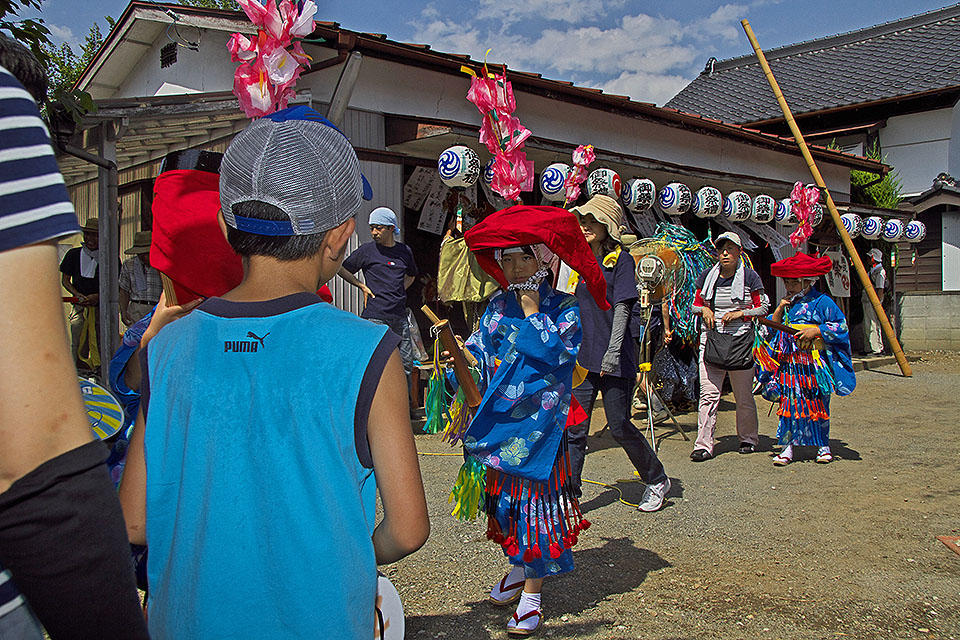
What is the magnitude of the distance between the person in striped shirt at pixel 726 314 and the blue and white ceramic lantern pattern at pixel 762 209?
4.53 meters

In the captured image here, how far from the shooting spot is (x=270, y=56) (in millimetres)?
2746

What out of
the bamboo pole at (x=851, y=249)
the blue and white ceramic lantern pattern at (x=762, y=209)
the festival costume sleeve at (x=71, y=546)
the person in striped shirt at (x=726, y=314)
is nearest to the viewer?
the festival costume sleeve at (x=71, y=546)

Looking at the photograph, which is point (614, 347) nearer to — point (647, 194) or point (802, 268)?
point (802, 268)

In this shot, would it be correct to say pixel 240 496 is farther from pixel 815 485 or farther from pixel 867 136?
pixel 867 136

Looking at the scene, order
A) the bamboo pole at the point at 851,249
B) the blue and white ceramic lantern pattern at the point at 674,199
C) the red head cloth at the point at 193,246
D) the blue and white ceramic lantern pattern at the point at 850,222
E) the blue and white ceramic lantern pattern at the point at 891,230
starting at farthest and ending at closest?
the blue and white ceramic lantern pattern at the point at 891,230
the blue and white ceramic lantern pattern at the point at 850,222
the bamboo pole at the point at 851,249
the blue and white ceramic lantern pattern at the point at 674,199
the red head cloth at the point at 193,246

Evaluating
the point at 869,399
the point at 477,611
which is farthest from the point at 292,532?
the point at 869,399

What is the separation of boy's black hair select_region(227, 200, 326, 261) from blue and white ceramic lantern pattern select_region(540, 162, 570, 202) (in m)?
6.56

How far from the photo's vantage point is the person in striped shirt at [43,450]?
32.3 inches

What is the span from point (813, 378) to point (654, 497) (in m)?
2.21

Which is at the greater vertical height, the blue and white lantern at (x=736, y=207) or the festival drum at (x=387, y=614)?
the blue and white lantern at (x=736, y=207)

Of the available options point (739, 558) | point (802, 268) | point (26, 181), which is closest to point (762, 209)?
point (802, 268)

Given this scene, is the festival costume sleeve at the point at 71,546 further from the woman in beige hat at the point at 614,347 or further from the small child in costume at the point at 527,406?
the woman in beige hat at the point at 614,347

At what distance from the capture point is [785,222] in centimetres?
1123

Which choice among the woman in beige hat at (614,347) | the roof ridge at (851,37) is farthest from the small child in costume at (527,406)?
the roof ridge at (851,37)
